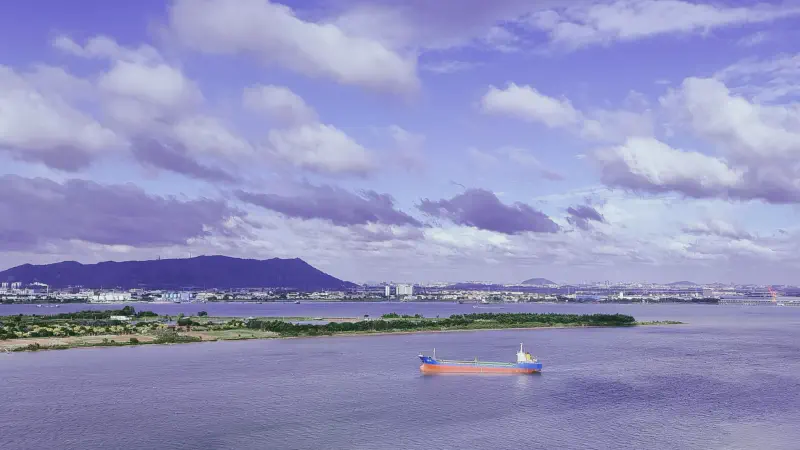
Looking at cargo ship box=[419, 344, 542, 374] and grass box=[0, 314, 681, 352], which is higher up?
grass box=[0, 314, 681, 352]

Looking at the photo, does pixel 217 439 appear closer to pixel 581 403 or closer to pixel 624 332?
pixel 581 403

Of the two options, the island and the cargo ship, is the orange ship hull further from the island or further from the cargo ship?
the island

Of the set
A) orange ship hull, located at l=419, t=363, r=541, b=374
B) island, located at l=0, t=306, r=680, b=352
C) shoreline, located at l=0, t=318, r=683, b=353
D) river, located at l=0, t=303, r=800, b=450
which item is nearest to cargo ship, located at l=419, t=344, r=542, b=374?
orange ship hull, located at l=419, t=363, r=541, b=374

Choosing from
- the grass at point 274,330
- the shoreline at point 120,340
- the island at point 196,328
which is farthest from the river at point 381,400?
the island at point 196,328

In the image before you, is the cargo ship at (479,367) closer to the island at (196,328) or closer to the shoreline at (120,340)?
the shoreline at (120,340)

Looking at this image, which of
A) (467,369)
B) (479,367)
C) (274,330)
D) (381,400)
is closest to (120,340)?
(274,330)

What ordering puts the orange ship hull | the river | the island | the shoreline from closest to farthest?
the river → the orange ship hull → the shoreline → the island
